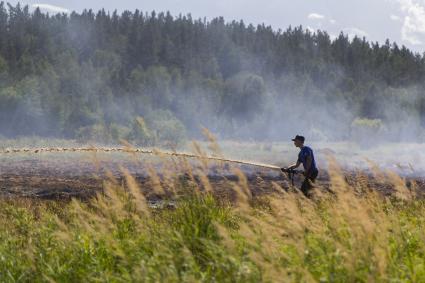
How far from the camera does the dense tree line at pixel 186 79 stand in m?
71.4

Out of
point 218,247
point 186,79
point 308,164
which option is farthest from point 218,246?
point 186,79

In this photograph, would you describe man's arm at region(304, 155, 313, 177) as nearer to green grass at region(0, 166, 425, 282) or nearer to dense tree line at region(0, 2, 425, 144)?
green grass at region(0, 166, 425, 282)

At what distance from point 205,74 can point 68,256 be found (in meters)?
107

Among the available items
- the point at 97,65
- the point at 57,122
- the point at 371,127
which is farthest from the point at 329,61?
the point at 57,122

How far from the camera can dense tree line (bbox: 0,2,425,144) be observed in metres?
71.4

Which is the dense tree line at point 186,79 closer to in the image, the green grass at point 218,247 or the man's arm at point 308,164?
the man's arm at point 308,164

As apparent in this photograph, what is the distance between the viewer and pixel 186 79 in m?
99.6

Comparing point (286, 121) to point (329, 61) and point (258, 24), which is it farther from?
point (258, 24)

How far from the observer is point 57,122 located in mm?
69062

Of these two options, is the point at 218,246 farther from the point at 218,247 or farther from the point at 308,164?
the point at 308,164

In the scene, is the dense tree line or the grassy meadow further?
the dense tree line

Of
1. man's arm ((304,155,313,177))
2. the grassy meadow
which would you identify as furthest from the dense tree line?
the grassy meadow

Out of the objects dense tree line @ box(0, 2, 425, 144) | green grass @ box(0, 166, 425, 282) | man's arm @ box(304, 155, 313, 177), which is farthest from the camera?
dense tree line @ box(0, 2, 425, 144)

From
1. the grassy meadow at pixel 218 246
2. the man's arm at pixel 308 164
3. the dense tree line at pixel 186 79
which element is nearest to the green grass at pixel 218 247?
the grassy meadow at pixel 218 246
